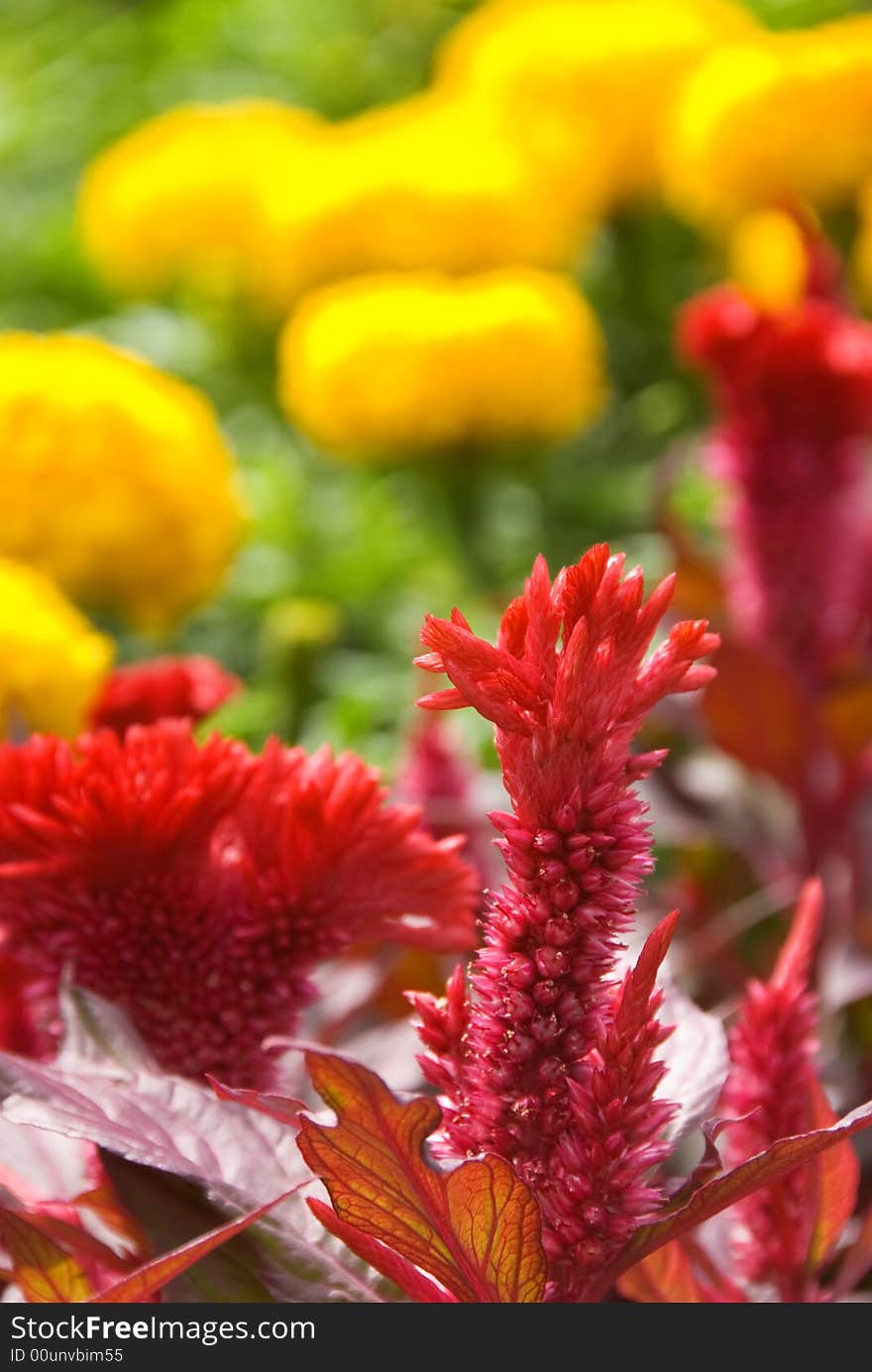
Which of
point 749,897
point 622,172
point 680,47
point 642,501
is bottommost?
point 749,897

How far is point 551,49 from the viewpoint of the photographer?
1.75m

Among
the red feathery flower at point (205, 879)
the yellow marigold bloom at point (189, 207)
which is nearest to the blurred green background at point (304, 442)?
the yellow marigold bloom at point (189, 207)

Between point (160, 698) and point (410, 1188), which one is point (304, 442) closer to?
point (160, 698)

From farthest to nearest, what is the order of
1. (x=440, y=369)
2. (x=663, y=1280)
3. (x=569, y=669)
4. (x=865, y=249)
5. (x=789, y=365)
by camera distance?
(x=865, y=249) → (x=440, y=369) → (x=789, y=365) → (x=663, y=1280) → (x=569, y=669)

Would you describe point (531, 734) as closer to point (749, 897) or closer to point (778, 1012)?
point (778, 1012)

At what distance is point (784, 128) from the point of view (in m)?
1.53

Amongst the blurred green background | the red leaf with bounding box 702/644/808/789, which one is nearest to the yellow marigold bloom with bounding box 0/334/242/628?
the blurred green background

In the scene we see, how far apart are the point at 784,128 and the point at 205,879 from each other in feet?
4.15

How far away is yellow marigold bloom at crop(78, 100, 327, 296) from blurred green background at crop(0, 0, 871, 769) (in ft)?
0.18

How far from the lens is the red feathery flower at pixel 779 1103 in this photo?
0.44 meters

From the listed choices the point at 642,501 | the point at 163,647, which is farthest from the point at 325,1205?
the point at 642,501

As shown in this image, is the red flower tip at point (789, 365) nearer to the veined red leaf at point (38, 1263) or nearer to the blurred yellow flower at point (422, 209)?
the veined red leaf at point (38, 1263)

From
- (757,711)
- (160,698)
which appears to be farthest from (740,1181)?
(757,711)
